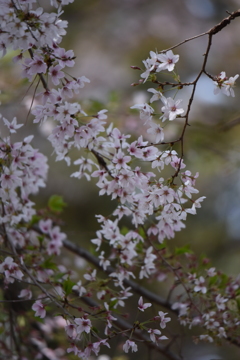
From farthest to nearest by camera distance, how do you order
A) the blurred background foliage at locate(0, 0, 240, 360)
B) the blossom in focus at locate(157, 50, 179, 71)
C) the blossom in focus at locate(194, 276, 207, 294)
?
the blurred background foliage at locate(0, 0, 240, 360) → the blossom in focus at locate(194, 276, 207, 294) → the blossom in focus at locate(157, 50, 179, 71)

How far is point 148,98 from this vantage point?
3.87 m

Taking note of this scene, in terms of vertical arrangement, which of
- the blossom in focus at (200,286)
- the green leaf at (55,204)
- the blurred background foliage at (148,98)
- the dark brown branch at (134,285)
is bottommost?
the blossom in focus at (200,286)

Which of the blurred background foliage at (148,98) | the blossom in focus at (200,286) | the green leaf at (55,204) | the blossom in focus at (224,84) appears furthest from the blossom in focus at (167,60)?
the blurred background foliage at (148,98)

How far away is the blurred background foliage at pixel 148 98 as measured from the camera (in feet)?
8.82

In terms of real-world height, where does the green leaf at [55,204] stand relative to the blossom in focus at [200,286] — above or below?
above

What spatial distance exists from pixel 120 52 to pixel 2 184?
4708 millimetres

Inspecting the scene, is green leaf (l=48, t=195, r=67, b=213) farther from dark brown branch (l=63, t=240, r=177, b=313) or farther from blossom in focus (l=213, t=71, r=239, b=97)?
blossom in focus (l=213, t=71, r=239, b=97)

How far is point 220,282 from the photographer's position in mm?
1461

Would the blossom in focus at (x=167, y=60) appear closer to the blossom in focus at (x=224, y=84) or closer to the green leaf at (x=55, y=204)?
the blossom in focus at (x=224, y=84)

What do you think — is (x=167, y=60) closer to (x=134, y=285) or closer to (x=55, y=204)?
(x=55, y=204)

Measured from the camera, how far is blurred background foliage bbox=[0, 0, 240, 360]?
2689 millimetres

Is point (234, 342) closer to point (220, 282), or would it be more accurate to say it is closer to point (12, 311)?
point (220, 282)

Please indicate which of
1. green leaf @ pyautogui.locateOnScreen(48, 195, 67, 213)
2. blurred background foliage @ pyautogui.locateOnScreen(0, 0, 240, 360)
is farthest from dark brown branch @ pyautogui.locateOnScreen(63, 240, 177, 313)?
blurred background foliage @ pyautogui.locateOnScreen(0, 0, 240, 360)

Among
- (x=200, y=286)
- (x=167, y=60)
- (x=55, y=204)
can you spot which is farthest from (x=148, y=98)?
(x=167, y=60)
